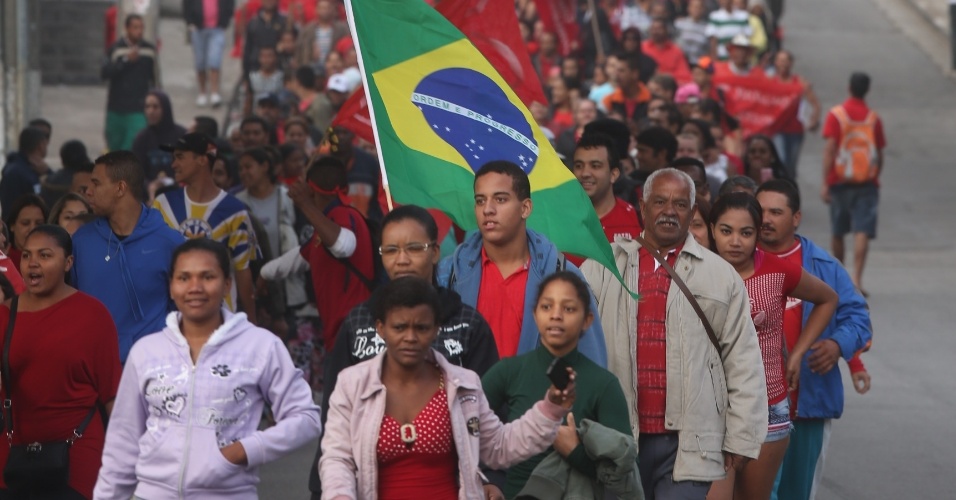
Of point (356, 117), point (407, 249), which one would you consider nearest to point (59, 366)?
point (407, 249)

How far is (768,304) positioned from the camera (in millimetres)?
7797

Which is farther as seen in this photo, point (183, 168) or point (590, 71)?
point (590, 71)

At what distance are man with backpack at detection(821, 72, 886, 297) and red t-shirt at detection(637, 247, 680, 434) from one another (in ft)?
35.5

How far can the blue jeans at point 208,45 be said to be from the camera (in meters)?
23.9

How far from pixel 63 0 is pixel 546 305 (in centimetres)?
2251

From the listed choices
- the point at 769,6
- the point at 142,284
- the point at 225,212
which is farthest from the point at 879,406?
the point at 769,6

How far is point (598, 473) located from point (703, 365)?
106 cm

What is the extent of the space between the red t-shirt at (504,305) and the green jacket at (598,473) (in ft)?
2.88

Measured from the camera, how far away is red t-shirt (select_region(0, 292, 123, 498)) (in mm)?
7059

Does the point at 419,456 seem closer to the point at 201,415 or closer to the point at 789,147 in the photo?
the point at 201,415

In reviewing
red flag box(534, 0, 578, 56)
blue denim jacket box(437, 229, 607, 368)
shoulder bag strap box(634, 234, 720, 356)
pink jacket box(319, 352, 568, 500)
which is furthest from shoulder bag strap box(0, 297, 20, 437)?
red flag box(534, 0, 578, 56)

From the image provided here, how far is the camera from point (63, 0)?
27500mm

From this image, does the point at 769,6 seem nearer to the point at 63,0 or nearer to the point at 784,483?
the point at 63,0

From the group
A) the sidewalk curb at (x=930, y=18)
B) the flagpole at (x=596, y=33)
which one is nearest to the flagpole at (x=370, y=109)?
the flagpole at (x=596, y=33)
